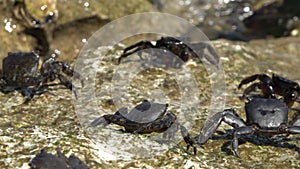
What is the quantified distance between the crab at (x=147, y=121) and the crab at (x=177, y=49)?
8.05 ft

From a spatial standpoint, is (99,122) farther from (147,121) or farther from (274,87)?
(274,87)

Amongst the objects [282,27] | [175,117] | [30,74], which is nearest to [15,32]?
[30,74]

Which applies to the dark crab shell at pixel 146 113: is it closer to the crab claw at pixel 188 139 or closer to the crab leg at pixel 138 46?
the crab claw at pixel 188 139

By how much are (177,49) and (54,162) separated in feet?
15.3

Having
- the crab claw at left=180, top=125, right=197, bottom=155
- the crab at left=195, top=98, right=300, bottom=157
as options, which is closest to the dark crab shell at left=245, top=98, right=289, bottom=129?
the crab at left=195, top=98, right=300, bottom=157

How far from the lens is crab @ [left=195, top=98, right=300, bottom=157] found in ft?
22.7

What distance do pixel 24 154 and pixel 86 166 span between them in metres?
0.76

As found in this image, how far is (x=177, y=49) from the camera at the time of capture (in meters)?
9.71

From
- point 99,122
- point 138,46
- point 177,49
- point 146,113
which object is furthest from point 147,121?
point 138,46

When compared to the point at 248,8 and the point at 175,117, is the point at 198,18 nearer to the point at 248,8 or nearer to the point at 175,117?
the point at 248,8

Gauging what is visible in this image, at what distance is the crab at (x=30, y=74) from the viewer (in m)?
8.52

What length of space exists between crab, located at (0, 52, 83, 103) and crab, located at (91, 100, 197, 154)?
1562 millimetres

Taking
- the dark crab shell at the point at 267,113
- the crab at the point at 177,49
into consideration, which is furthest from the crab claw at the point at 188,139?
the crab at the point at 177,49

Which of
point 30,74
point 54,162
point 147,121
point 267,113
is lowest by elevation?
point 54,162
